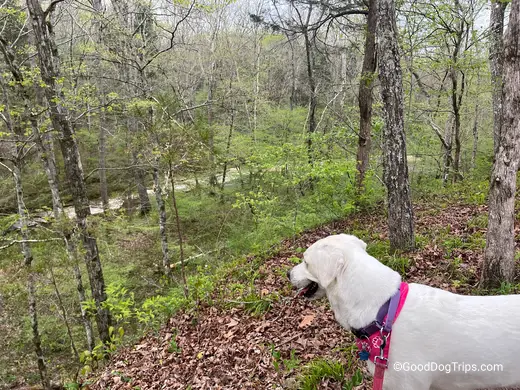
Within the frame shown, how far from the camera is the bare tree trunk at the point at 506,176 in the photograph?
3.65m

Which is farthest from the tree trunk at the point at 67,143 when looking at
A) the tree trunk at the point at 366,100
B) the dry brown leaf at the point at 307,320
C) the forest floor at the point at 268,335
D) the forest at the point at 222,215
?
the tree trunk at the point at 366,100

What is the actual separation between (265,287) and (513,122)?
4727 millimetres

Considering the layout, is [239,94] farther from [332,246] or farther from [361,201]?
[332,246]

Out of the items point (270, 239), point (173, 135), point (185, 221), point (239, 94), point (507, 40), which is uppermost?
point (239, 94)

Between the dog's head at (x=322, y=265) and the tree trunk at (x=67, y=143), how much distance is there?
21.5 feet

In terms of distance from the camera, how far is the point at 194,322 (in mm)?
6230

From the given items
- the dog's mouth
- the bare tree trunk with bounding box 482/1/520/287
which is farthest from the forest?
the dog's mouth

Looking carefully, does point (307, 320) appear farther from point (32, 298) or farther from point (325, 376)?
point (32, 298)

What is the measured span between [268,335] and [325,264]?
8.89ft

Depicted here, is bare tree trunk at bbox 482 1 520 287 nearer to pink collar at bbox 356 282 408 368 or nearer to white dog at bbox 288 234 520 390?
white dog at bbox 288 234 520 390

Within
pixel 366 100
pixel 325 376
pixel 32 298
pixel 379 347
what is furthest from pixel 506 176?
pixel 32 298

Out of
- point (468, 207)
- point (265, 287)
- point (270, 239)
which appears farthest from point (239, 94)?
point (265, 287)

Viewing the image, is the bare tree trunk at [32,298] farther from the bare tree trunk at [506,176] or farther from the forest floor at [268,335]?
the bare tree trunk at [506,176]

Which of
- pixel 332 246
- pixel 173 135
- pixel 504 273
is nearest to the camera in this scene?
pixel 332 246
